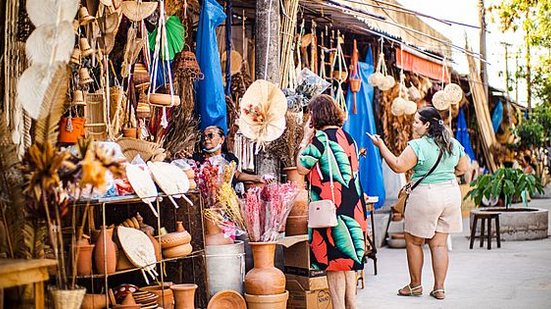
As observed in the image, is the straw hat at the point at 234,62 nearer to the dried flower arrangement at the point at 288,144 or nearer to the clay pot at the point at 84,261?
the dried flower arrangement at the point at 288,144

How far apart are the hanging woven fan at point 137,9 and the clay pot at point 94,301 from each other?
79.5 inches

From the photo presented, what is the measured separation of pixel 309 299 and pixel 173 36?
7.28 ft

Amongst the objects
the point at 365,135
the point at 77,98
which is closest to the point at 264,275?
the point at 77,98

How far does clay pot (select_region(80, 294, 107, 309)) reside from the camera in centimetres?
435

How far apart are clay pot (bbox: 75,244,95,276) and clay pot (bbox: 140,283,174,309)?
60cm

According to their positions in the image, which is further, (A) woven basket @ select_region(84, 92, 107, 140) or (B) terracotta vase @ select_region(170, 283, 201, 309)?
(A) woven basket @ select_region(84, 92, 107, 140)

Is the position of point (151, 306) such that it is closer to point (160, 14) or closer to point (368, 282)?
point (160, 14)

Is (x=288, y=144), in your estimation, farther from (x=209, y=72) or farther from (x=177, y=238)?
(x=177, y=238)

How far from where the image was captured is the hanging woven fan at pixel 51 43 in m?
3.57

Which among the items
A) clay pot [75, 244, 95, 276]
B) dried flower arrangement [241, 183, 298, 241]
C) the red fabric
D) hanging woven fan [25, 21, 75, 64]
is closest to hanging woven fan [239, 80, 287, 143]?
dried flower arrangement [241, 183, 298, 241]

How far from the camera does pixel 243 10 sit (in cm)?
743

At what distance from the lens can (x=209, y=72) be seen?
615 centimetres

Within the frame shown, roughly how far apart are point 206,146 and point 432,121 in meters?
1.80

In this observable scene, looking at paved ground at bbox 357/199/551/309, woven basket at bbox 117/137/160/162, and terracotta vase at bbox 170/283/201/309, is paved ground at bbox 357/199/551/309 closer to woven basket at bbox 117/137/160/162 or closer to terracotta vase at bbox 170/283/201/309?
terracotta vase at bbox 170/283/201/309
